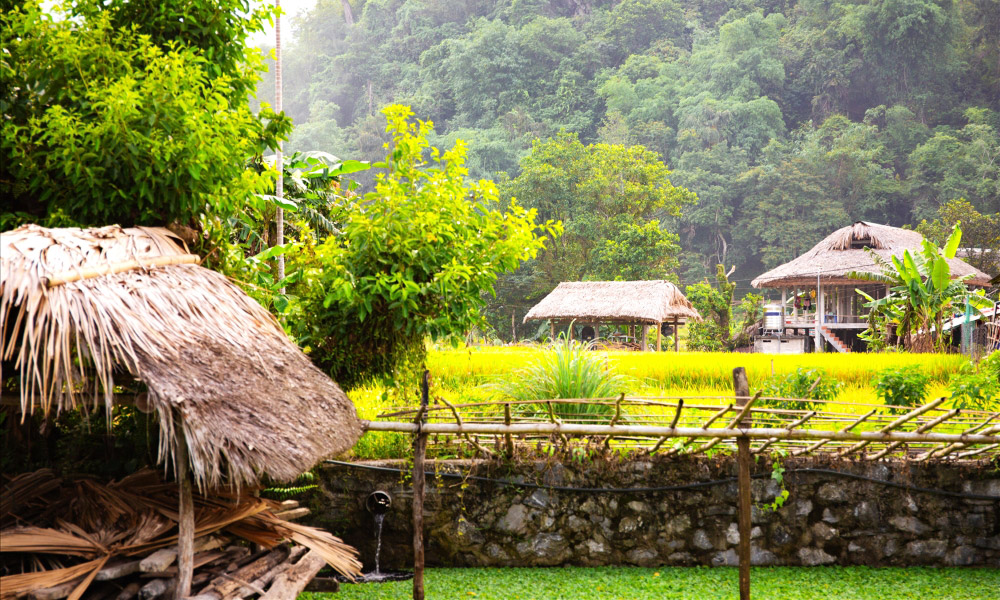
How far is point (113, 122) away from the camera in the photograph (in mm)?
3699

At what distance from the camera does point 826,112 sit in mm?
32219

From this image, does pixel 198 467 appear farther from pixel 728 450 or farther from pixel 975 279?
pixel 975 279

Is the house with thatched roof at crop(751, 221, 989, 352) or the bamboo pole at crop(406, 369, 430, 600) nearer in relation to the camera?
the bamboo pole at crop(406, 369, 430, 600)

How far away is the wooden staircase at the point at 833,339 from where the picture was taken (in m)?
18.3

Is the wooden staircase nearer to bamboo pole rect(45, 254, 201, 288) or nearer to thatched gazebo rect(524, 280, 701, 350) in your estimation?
thatched gazebo rect(524, 280, 701, 350)

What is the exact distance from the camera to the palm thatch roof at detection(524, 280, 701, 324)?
16.5 metres

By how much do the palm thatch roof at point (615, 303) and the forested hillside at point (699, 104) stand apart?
480cm

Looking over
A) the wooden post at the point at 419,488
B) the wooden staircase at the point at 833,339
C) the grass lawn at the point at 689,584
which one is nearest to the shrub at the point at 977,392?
the grass lawn at the point at 689,584

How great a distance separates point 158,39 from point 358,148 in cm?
2900

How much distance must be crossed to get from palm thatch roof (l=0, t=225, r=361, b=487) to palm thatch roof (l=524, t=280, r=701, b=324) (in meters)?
13.0

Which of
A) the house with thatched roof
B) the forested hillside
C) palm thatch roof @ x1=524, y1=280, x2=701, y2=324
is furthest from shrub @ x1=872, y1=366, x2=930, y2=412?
the forested hillside

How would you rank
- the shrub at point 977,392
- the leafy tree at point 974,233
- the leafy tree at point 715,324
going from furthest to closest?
the leafy tree at point 974,233 < the leafy tree at point 715,324 < the shrub at point 977,392

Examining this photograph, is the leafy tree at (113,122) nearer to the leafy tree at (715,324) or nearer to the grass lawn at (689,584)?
the grass lawn at (689,584)

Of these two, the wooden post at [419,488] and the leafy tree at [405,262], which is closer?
the leafy tree at [405,262]
